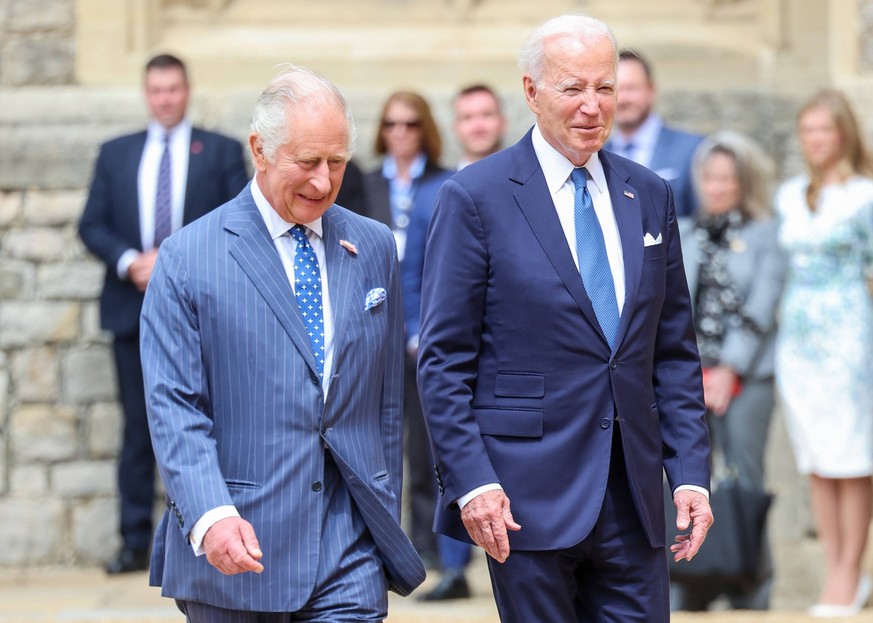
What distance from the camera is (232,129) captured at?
7785mm

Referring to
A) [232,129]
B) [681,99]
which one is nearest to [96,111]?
[232,129]

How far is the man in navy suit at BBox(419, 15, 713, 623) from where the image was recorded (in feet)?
11.6

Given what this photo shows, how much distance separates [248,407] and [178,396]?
0.15 m

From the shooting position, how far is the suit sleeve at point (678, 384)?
370cm

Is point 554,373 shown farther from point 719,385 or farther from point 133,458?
point 133,458

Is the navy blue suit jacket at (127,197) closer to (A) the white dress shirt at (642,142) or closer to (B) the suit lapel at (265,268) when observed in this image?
(A) the white dress shirt at (642,142)

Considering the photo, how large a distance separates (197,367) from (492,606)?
311cm

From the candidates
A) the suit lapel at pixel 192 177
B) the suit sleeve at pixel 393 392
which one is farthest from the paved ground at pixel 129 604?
the suit sleeve at pixel 393 392

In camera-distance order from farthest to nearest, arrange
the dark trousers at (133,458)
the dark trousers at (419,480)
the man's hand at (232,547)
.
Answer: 1. the dark trousers at (133,458)
2. the dark trousers at (419,480)
3. the man's hand at (232,547)

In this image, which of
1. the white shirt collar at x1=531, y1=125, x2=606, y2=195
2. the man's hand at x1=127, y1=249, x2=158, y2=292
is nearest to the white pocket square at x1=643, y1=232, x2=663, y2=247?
the white shirt collar at x1=531, y1=125, x2=606, y2=195

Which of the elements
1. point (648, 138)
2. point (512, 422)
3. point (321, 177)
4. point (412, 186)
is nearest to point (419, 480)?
point (412, 186)

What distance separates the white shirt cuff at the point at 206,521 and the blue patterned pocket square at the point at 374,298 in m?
0.55

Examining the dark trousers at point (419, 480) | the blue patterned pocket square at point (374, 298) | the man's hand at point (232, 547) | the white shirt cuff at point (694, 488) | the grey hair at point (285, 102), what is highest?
the grey hair at point (285, 102)

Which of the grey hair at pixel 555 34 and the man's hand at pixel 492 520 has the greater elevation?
the grey hair at pixel 555 34
